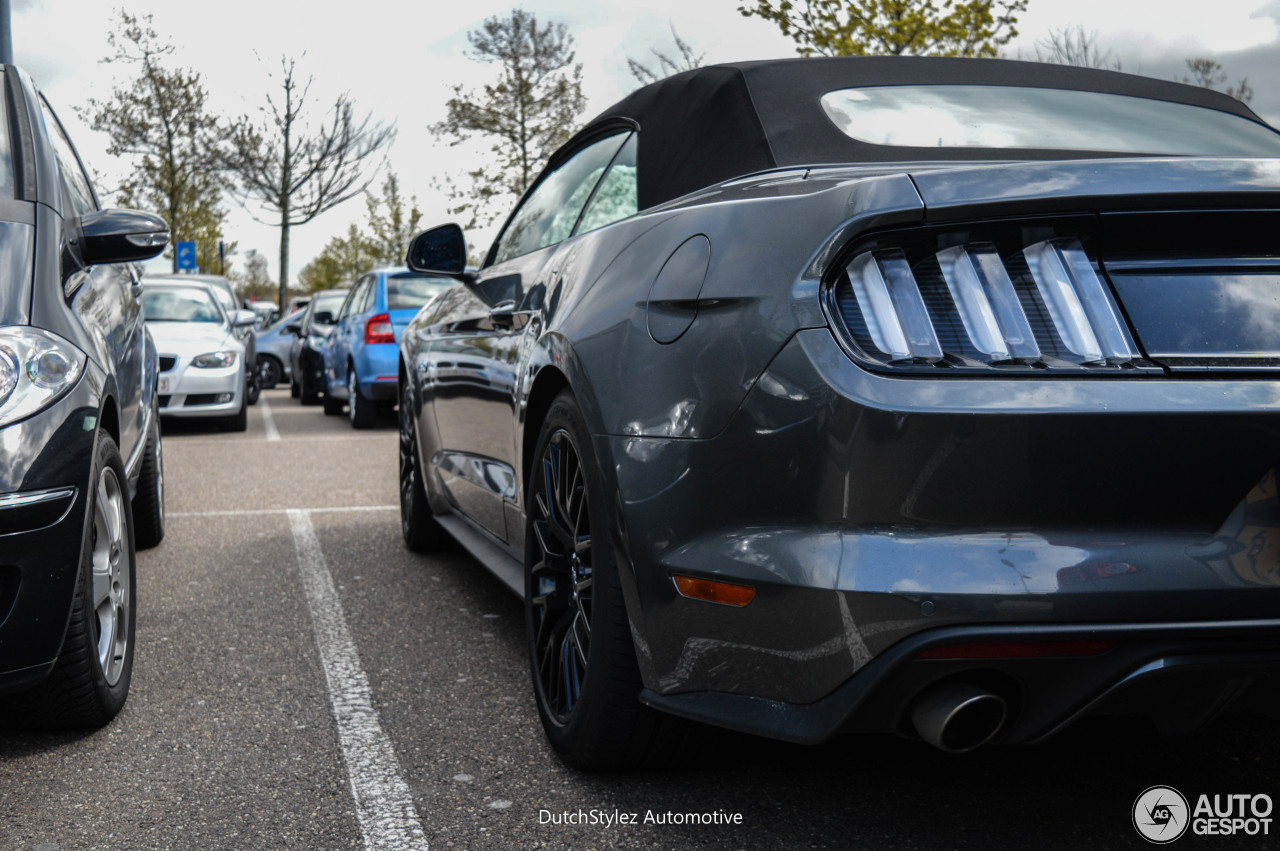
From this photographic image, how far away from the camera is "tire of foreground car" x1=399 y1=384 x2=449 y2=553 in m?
5.40

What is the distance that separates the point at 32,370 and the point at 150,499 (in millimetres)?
2900

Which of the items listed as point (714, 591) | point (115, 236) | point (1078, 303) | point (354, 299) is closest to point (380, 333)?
point (354, 299)

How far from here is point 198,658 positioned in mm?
3875

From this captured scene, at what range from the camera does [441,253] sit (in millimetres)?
4621

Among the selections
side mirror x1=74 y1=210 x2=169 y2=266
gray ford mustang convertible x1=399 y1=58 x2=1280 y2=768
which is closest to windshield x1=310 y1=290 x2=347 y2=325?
side mirror x1=74 y1=210 x2=169 y2=266

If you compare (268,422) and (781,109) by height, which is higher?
(781,109)

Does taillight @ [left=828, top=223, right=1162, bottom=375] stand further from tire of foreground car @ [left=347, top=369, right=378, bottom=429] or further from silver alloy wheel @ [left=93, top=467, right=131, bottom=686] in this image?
tire of foreground car @ [left=347, top=369, right=378, bottom=429]

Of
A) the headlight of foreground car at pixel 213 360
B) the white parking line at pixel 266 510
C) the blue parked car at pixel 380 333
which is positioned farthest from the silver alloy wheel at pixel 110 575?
the headlight of foreground car at pixel 213 360

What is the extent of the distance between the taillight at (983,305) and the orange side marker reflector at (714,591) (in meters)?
0.46

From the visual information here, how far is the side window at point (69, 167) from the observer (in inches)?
159

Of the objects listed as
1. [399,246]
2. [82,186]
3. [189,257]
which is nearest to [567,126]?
[189,257]

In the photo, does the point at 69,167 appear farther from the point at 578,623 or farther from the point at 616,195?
the point at 578,623

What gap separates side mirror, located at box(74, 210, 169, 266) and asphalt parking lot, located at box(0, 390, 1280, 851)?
1.21 metres
